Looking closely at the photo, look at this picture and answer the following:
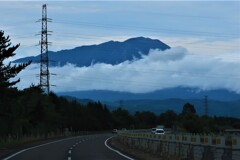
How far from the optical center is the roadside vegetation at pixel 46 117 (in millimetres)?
49250

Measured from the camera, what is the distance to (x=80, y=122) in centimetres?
12569

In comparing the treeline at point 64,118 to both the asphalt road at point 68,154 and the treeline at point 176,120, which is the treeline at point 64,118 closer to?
the treeline at point 176,120

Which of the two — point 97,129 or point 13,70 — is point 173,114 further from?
point 13,70

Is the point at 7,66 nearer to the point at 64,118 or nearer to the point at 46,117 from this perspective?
the point at 46,117

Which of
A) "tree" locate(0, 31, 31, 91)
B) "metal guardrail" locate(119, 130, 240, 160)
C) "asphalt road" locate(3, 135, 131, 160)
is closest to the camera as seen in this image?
"metal guardrail" locate(119, 130, 240, 160)

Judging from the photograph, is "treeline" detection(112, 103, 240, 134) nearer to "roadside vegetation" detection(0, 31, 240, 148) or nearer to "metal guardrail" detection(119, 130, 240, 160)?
"roadside vegetation" detection(0, 31, 240, 148)

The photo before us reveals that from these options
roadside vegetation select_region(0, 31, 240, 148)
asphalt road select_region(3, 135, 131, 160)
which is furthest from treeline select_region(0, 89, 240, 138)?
asphalt road select_region(3, 135, 131, 160)

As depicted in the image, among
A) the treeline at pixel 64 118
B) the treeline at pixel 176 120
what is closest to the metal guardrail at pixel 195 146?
the treeline at pixel 64 118

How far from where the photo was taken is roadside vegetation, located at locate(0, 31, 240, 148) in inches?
1939

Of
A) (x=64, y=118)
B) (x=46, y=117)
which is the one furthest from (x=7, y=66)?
(x=64, y=118)

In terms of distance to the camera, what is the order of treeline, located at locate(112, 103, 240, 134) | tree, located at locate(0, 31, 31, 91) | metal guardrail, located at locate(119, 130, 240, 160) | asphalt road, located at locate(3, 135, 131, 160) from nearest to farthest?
metal guardrail, located at locate(119, 130, 240, 160) < asphalt road, located at locate(3, 135, 131, 160) < tree, located at locate(0, 31, 31, 91) < treeline, located at locate(112, 103, 240, 134)

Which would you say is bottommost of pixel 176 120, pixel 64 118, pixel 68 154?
pixel 176 120

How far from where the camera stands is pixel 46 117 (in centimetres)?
8238

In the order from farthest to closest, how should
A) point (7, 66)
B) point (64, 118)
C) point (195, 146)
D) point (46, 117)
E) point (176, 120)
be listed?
point (176, 120) → point (64, 118) → point (46, 117) → point (7, 66) → point (195, 146)
